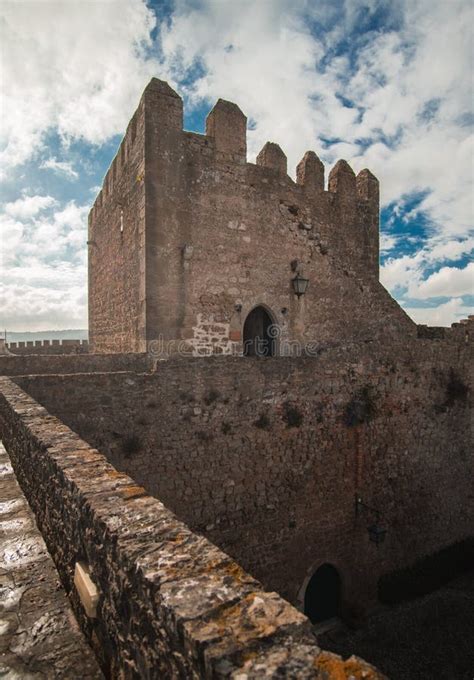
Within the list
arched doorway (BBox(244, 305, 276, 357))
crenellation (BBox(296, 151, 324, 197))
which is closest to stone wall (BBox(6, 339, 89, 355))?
arched doorway (BBox(244, 305, 276, 357))

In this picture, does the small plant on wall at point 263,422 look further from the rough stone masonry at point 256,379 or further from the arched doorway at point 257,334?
the arched doorway at point 257,334

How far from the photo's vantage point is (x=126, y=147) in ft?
35.8

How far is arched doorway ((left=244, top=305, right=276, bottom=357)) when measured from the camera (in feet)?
39.2

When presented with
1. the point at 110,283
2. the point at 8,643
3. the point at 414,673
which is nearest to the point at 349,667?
the point at 8,643

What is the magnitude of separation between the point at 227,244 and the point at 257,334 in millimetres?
2789

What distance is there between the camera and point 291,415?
28.6ft

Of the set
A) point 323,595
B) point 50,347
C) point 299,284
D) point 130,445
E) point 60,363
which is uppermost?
point 299,284

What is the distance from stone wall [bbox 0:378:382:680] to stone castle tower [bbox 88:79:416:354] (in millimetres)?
7187

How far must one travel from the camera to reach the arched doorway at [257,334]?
12.0 m

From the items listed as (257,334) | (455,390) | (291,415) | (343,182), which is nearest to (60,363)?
(291,415)

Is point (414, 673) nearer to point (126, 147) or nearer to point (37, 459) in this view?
point (37, 459)

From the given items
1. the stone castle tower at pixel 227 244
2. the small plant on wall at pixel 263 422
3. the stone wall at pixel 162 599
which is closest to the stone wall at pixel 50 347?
the stone castle tower at pixel 227 244

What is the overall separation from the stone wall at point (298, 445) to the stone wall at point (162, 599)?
4.20 metres

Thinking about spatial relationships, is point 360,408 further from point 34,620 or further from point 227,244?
point 34,620
